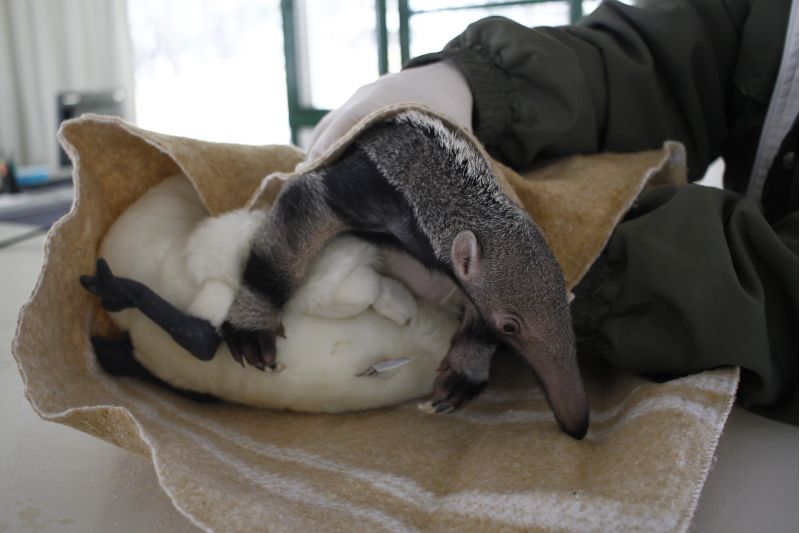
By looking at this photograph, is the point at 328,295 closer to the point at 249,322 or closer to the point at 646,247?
the point at 249,322

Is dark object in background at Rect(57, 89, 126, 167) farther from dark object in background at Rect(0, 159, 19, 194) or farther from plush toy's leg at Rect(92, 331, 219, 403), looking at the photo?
Answer: plush toy's leg at Rect(92, 331, 219, 403)

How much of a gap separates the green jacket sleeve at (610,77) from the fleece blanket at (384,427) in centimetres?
9

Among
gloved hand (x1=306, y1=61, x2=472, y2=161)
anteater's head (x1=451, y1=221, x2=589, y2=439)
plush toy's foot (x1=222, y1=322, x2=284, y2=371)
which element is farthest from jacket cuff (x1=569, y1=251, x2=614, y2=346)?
plush toy's foot (x1=222, y1=322, x2=284, y2=371)

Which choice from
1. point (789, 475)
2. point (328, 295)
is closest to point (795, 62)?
point (789, 475)

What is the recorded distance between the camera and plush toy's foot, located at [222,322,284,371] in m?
0.82

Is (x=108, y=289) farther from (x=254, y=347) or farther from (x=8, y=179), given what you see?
(x=8, y=179)

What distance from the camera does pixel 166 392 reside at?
Result: 89 cm

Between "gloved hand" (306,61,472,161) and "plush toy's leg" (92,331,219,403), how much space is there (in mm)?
347

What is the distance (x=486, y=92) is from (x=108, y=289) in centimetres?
59

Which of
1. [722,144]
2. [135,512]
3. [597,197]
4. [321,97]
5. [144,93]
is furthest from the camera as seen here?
[144,93]

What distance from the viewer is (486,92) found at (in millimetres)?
1028

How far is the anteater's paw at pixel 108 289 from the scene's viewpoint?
841 mm

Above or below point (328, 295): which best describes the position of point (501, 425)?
below

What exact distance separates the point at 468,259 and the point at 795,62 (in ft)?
2.19
